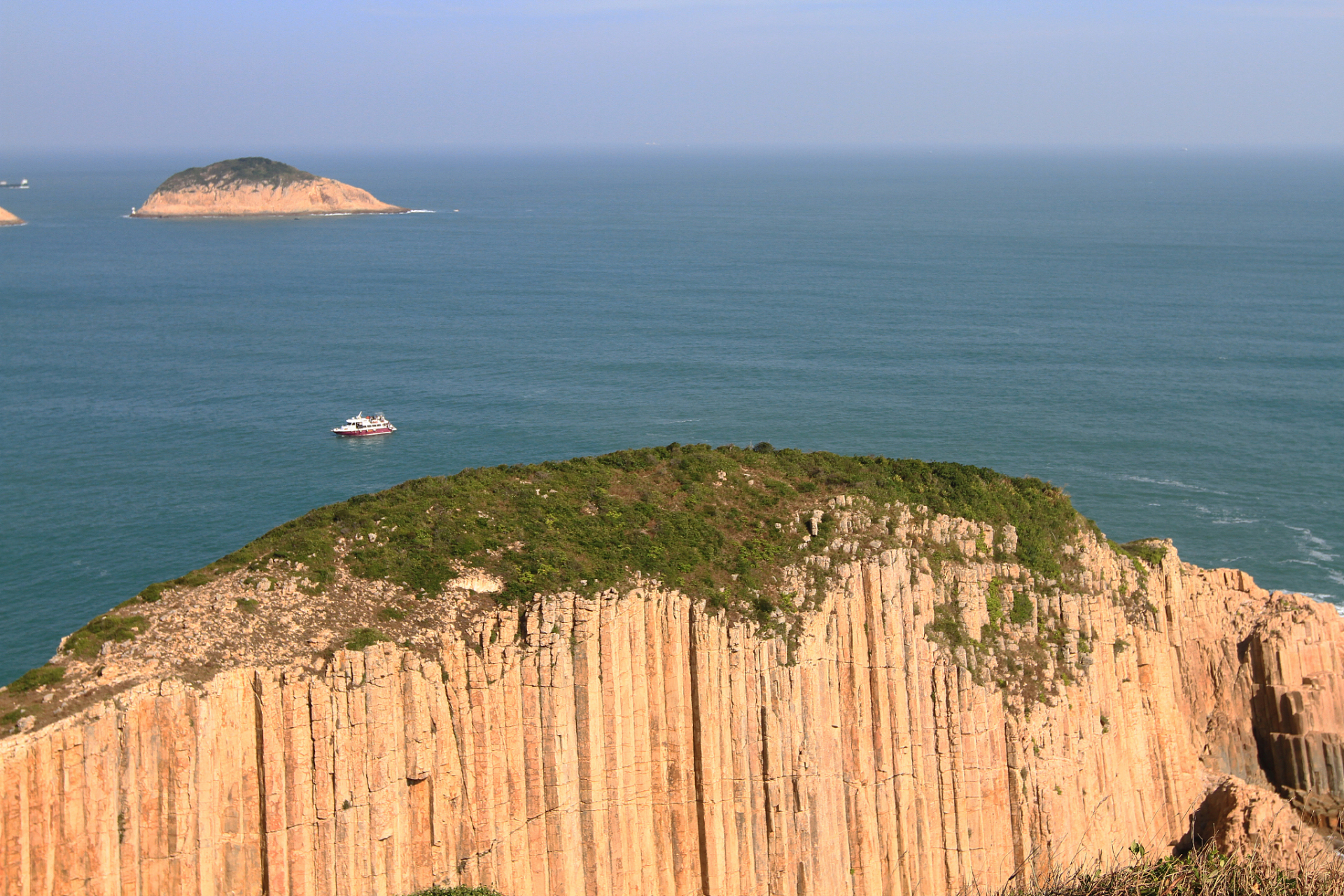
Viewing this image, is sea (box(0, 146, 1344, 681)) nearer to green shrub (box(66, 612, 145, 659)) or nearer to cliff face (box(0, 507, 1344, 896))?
green shrub (box(66, 612, 145, 659))

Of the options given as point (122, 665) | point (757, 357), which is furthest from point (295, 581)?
point (757, 357)

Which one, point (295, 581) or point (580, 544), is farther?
point (580, 544)

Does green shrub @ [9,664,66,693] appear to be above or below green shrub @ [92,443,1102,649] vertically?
below

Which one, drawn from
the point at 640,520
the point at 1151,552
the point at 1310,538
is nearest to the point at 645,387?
the point at 1310,538

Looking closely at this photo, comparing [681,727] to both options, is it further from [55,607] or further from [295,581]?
[55,607]

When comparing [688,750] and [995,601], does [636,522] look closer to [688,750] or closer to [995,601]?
[688,750]

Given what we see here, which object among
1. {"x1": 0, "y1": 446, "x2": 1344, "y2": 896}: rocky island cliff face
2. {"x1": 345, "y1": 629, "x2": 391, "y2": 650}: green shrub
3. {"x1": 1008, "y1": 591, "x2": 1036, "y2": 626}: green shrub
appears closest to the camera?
{"x1": 0, "y1": 446, "x2": 1344, "y2": 896}: rocky island cliff face

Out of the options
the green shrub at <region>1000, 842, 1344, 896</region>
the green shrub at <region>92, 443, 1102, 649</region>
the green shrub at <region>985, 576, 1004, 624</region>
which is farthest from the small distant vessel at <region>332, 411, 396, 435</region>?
the green shrub at <region>1000, 842, 1344, 896</region>
